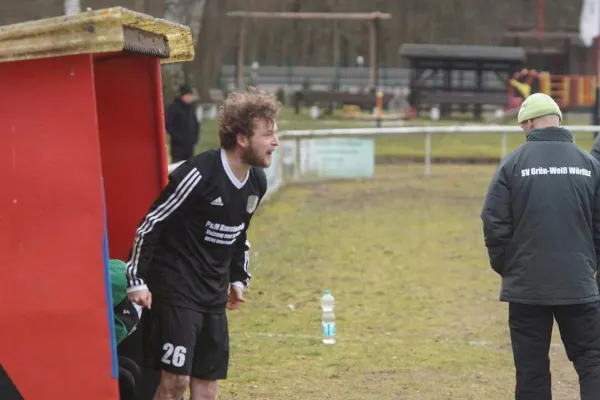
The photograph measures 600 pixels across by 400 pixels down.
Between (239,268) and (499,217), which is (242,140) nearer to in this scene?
(239,268)

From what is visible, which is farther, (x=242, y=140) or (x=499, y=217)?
(x=499, y=217)

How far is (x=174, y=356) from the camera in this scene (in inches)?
192

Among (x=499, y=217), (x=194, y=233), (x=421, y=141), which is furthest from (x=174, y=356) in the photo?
(x=421, y=141)

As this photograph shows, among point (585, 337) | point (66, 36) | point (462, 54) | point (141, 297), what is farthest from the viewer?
point (462, 54)

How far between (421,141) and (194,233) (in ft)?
95.7

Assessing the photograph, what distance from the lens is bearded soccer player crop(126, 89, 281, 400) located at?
485 cm

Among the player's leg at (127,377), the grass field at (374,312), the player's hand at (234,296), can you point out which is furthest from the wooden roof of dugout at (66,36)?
the grass field at (374,312)

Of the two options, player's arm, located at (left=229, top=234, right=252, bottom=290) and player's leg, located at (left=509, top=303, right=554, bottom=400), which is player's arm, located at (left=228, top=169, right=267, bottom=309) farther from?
player's leg, located at (left=509, top=303, right=554, bottom=400)

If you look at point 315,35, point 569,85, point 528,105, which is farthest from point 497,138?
point 528,105

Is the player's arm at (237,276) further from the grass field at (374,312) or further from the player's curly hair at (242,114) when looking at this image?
the grass field at (374,312)

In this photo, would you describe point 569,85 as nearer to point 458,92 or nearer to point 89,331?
point 458,92

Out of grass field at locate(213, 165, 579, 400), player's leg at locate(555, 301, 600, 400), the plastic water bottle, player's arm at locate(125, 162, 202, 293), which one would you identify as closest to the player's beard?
player's arm at locate(125, 162, 202, 293)

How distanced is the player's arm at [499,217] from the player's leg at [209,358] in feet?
4.78

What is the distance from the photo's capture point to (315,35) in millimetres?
49156
